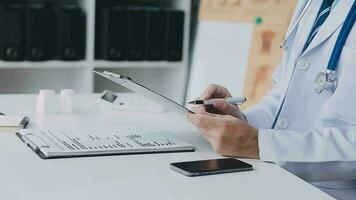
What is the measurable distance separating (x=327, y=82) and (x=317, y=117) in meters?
0.10

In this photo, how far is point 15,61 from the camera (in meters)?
2.96

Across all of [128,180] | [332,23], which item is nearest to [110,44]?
[332,23]

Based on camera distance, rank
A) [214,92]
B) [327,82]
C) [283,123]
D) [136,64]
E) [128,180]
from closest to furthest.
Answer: [128,180], [327,82], [283,123], [214,92], [136,64]

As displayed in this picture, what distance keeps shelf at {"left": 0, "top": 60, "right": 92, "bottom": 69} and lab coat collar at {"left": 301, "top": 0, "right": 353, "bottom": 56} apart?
180 cm

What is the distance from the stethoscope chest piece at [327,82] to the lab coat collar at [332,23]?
0.29ft

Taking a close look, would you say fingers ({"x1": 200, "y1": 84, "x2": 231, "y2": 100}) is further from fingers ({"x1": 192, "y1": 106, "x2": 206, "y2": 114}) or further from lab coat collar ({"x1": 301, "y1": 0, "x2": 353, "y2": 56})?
lab coat collar ({"x1": 301, "y1": 0, "x2": 353, "y2": 56})

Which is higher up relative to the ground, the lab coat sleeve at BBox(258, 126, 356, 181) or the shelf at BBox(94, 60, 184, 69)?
the lab coat sleeve at BBox(258, 126, 356, 181)

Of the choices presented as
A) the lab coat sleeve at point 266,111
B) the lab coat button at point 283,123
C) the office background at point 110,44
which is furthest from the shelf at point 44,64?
the lab coat button at point 283,123

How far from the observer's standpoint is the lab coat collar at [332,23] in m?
1.43

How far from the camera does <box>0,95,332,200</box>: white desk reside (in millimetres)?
994

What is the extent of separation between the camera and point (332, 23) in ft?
4.74

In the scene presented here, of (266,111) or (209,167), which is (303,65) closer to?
(266,111)

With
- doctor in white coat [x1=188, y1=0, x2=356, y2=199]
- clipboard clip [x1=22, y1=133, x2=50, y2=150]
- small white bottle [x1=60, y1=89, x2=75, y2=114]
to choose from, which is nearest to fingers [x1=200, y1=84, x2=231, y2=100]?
doctor in white coat [x1=188, y1=0, x2=356, y2=199]

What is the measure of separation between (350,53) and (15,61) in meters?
1.98
